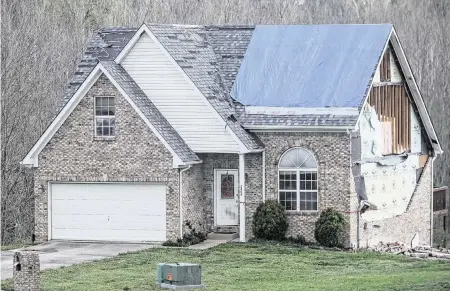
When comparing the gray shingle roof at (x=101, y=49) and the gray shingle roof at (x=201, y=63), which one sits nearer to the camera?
the gray shingle roof at (x=201, y=63)

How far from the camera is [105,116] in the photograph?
44688 millimetres

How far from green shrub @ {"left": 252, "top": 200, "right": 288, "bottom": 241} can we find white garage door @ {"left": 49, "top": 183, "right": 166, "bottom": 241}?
109 inches

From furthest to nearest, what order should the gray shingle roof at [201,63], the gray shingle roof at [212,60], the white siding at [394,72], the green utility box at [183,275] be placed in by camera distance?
the white siding at [394,72] < the gray shingle roof at [201,63] < the gray shingle roof at [212,60] < the green utility box at [183,275]

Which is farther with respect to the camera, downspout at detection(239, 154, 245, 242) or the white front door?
the white front door

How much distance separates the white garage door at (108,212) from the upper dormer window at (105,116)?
158cm

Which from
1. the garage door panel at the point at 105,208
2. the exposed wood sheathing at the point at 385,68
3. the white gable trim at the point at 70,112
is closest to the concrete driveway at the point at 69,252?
the garage door panel at the point at 105,208

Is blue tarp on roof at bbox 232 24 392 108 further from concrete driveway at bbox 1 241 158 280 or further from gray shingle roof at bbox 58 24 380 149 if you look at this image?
concrete driveway at bbox 1 241 158 280

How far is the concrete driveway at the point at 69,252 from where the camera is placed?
4062 cm

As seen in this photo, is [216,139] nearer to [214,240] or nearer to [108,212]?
[214,240]

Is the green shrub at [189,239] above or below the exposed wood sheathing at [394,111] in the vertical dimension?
below

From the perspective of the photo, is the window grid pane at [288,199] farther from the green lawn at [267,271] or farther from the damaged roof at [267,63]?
the green lawn at [267,271]

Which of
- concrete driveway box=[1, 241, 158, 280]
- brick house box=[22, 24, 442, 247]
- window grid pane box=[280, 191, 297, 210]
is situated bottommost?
concrete driveway box=[1, 241, 158, 280]

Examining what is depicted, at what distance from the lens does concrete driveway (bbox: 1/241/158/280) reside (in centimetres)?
4062

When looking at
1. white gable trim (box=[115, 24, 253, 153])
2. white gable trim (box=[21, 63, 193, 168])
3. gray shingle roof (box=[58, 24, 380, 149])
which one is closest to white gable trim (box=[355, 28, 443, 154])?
gray shingle roof (box=[58, 24, 380, 149])
